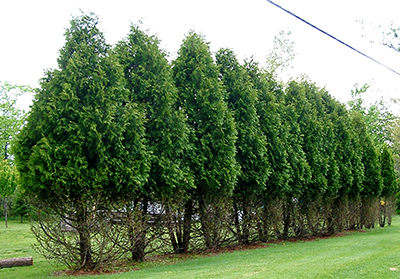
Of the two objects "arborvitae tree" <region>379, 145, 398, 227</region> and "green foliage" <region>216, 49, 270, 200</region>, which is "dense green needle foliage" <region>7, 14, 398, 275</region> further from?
"arborvitae tree" <region>379, 145, 398, 227</region>

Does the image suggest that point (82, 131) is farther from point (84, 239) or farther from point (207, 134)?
point (207, 134)

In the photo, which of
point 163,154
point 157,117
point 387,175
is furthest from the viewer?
point 387,175

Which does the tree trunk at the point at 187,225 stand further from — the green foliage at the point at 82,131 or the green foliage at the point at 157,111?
the green foliage at the point at 82,131

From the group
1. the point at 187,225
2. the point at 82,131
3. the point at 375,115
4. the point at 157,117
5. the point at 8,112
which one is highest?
the point at 8,112

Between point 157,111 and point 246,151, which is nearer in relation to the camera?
point 157,111

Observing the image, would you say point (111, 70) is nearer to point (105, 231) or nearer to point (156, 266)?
point (105, 231)

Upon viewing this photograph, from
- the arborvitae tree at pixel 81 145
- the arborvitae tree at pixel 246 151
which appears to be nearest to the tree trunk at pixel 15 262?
the arborvitae tree at pixel 81 145

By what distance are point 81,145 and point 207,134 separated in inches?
154

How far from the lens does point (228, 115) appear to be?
1084 centimetres

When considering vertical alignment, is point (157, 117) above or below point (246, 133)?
above

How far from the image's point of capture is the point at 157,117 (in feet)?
30.7

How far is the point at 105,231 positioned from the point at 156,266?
60.2 inches

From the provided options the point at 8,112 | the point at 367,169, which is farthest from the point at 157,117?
the point at 8,112

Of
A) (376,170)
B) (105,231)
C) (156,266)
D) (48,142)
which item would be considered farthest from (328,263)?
(376,170)
